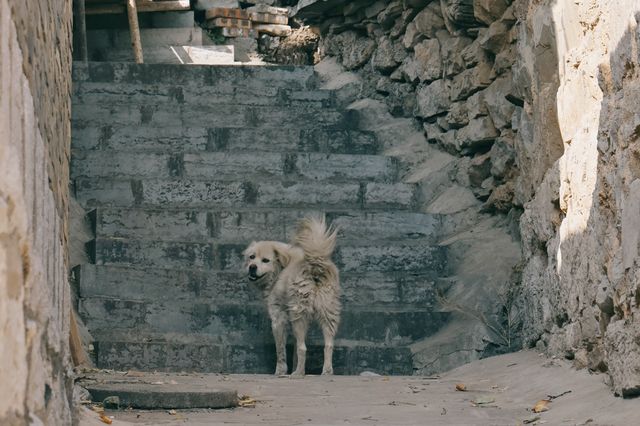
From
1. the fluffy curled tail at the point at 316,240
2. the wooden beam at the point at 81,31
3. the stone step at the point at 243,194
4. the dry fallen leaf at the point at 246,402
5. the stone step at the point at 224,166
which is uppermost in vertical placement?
the wooden beam at the point at 81,31

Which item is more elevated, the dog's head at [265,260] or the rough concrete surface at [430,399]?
the dog's head at [265,260]

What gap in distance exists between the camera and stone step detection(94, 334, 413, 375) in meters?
8.40

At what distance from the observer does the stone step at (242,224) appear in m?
9.82

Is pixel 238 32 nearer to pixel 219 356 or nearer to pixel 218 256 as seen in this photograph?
pixel 218 256

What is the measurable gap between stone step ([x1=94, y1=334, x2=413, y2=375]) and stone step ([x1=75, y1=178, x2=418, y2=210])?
1907 mm

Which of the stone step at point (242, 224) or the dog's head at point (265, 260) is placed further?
the stone step at point (242, 224)

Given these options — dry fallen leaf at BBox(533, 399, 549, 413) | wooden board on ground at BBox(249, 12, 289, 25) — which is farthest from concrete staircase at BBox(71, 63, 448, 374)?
wooden board on ground at BBox(249, 12, 289, 25)

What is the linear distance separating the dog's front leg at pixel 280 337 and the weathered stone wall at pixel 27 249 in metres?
4.54

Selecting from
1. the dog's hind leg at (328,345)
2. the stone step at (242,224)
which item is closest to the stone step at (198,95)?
the stone step at (242,224)

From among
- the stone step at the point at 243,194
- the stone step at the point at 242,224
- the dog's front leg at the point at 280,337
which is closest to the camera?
the dog's front leg at the point at 280,337

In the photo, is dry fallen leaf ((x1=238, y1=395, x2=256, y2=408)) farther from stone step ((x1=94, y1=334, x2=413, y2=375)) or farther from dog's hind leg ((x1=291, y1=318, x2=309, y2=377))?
stone step ((x1=94, y1=334, x2=413, y2=375))

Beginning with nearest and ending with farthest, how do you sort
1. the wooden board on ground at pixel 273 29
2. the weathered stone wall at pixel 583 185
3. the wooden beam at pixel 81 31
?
1. the weathered stone wall at pixel 583 185
2. the wooden beam at pixel 81 31
3. the wooden board on ground at pixel 273 29

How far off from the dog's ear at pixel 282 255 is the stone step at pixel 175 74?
3952 millimetres

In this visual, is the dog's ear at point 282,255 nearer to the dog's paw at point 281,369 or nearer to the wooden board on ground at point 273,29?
the dog's paw at point 281,369
